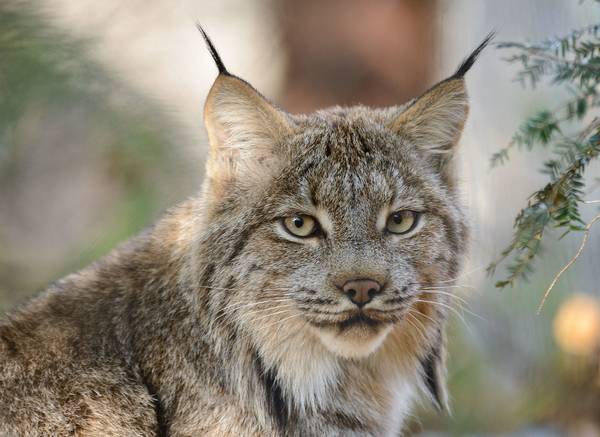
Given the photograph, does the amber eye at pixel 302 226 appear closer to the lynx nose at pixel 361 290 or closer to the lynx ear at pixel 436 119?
the lynx nose at pixel 361 290

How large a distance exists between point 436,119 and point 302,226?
84 centimetres

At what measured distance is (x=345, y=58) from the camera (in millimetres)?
8188

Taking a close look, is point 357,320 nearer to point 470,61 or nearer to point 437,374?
point 437,374

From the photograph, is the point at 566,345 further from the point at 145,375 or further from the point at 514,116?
the point at 145,375

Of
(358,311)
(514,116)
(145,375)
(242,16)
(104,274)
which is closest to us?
(358,311)

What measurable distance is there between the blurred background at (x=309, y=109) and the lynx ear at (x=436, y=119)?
0.37 meters

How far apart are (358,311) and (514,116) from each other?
4500 millimetres

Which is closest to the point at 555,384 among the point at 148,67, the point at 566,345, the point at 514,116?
the point at 566,345

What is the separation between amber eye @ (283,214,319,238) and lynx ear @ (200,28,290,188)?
0.28m

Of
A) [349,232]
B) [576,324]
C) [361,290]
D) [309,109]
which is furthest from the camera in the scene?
[309,109]

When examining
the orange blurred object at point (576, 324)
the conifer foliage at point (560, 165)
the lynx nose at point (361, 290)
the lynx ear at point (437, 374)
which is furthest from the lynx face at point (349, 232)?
the orange blurred object at point (576, 324)

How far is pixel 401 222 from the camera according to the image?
360 cm

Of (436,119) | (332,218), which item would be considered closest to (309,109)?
(436,119)

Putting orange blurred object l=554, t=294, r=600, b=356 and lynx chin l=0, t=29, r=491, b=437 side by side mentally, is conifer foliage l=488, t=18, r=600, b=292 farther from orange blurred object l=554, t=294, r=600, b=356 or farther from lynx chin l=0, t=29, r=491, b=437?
orange blurred object l=554, t=294, r=600, b=356
